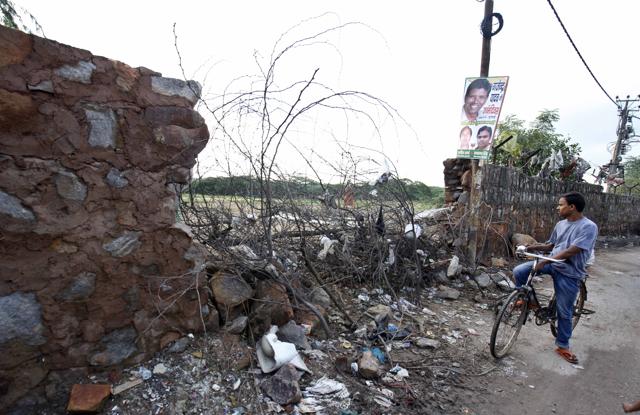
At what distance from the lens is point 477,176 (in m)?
6.00

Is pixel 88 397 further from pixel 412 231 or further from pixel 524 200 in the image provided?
pixel 524 200

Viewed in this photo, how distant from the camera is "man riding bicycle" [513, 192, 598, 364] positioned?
3131 mm

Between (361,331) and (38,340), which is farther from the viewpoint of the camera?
(361,331)

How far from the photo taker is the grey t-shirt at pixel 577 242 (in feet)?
10.2

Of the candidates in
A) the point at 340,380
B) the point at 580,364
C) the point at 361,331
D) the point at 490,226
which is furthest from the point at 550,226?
the point at 340,380

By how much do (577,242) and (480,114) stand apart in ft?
10.6

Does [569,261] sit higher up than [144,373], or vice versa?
[569,261]

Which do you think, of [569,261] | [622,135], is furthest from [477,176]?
[622,135]

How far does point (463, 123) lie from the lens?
5918 millimetres

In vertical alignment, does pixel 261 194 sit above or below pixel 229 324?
above

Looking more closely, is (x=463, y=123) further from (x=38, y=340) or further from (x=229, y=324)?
(x=38, y=340)

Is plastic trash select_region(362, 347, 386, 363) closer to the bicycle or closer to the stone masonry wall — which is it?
the bicycle

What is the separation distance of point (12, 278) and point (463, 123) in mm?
6088

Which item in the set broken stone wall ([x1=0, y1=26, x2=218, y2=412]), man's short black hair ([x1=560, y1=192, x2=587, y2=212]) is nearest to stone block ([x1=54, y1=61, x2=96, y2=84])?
broken stone wall ([x1=0, y1=26, x2=218, y2=412])
